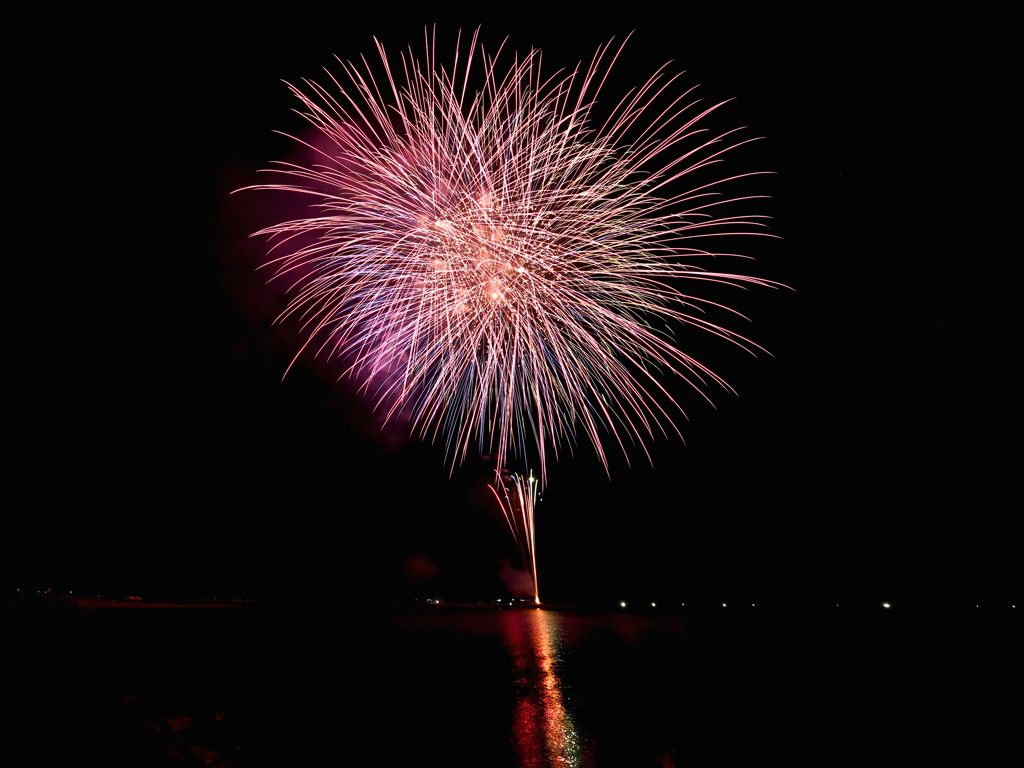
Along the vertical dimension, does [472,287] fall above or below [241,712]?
above

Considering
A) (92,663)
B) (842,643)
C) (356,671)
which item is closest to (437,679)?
(356,671)

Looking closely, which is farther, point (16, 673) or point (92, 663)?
point (92, 663)

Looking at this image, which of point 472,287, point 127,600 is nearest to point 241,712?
point 472,287

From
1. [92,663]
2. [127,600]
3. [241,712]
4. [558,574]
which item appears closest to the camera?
[241,712]

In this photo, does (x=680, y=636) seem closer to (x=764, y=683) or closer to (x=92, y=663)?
(x=764, y=683)

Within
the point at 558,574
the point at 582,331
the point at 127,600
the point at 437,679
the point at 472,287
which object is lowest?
the point at 437,679

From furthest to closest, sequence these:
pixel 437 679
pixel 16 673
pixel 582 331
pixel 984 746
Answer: pixel 582 331 < pixel 437 679 < pixel 984 746 < pixel 16 673

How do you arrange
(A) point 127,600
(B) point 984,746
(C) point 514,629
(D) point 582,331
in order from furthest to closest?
(A) point 127,600 → (C) point 514,629 → (D) point 582,331 → (B) point 984,746

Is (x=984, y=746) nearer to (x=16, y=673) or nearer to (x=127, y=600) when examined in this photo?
(x=16, y=673)

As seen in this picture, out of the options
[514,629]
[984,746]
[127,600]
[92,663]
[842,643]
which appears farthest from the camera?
[127,600]
